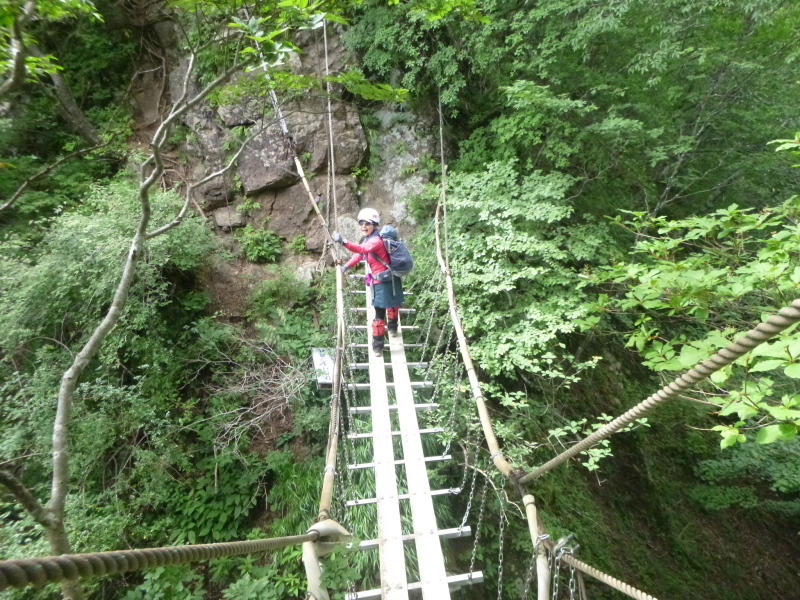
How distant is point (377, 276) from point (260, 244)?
2206mm

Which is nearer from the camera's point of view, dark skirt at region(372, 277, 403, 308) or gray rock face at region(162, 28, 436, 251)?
dark skirt at region(372, 277, 403, 308)

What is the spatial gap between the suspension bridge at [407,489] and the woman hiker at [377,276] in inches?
6.2

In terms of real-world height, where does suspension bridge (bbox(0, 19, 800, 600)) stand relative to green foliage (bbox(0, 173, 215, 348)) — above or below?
below

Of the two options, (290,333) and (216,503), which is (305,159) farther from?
(216,503)

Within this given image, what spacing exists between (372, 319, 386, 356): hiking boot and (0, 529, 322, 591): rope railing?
7.02ft

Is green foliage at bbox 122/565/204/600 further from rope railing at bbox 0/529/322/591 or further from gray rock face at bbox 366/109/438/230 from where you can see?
gray rock face at bbox 366/109/438/230

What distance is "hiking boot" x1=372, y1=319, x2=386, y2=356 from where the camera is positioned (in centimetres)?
311

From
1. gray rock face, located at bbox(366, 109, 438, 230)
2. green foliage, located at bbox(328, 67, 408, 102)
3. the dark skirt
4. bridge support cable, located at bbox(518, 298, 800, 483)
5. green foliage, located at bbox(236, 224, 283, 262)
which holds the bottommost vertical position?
bridge support cable, located at bbox(518, 298, 800, 483)

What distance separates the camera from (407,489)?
2738mm

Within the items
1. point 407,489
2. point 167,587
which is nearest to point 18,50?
point 167,587

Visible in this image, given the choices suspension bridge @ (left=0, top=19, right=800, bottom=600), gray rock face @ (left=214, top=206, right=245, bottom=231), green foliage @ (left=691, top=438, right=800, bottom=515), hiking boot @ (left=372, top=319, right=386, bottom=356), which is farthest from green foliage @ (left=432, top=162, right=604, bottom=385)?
gray rock face @ (left=214, top=206, right=245, bottom=231)

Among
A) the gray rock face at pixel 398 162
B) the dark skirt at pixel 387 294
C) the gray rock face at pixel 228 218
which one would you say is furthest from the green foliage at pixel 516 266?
the gray rock face at pixel 228 218

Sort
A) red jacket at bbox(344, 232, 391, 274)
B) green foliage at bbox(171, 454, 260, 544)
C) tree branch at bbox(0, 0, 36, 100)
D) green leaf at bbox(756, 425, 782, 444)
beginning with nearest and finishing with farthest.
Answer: green leaf at bbox(756, 425, 782, 444), tree branch at bbox(0, 0, 36, 100), green foliage at bbox(171, 454, 260, 544), red jacket at bbox(344, 232, 391, 274)

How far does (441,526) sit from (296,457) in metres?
1.23
